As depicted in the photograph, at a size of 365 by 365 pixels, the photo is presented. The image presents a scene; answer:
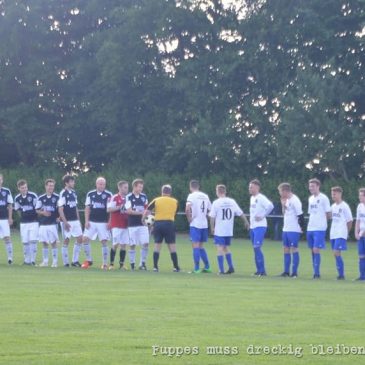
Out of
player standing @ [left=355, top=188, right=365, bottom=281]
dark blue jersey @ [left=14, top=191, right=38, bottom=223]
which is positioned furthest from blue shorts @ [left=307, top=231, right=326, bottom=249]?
dark blue jersey @ [left=14, top=191, right=38, bottom=223]

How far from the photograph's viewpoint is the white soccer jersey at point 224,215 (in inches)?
1040

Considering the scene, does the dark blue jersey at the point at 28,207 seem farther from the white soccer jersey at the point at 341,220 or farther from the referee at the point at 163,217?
the white soccer jersey at the point at 341,220

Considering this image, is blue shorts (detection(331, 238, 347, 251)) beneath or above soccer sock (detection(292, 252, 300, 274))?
above

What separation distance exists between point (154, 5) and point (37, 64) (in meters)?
9.26

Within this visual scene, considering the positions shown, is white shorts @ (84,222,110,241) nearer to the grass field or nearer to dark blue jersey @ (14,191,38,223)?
dark blue jersey @ (14,191,38,223)

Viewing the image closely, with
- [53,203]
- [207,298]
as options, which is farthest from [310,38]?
[207,298]

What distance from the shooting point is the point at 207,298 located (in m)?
18.5

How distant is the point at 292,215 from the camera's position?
25.5m

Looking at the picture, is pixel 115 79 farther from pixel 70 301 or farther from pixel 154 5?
pixel 70 301

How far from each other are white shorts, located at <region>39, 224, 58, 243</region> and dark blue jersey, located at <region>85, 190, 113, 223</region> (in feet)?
3.50

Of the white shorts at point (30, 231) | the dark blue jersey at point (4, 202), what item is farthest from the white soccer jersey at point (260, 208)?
the dark blue jersey at point (4, 202)

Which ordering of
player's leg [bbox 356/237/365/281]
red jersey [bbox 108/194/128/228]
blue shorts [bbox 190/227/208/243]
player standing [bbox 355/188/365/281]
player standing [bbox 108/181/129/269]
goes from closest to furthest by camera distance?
1. player standing [bbox 355/188/365/281]
2. player's leg [bbox 356/237/365/281]
3. blue shorts [bbox 190/227/208/243]
4. red jersey [bbox 108/194/128/228]
5. player standing [bbox 108/181/129/269]

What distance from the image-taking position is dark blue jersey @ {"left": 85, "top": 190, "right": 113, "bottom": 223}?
27.8 metres

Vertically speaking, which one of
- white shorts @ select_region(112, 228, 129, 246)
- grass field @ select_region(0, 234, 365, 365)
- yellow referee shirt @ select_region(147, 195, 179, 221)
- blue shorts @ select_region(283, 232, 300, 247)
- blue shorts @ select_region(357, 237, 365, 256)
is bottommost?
grass field @ select_region(0, 234, 365, 365)
